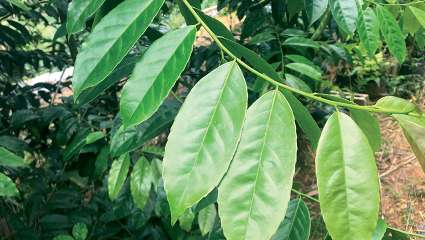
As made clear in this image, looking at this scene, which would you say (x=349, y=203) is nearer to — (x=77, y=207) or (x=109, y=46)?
(x=109, y=46)

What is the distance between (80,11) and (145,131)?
12.0 inches

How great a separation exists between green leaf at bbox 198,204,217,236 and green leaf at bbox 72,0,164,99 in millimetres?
601

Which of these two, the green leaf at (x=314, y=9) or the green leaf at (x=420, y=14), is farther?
the green leaf at (x=420, y=14)

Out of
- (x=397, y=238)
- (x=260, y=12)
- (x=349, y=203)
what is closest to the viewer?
(x=349, y=203)

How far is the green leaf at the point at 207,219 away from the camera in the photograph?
112 cm

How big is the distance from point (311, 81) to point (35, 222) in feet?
3.98

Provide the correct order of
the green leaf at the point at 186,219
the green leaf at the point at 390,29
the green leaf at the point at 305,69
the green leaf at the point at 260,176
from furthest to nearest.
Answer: the green leaf at the point at 305,69
the green leaf at the point at 390,29
the green leaf at the point at 186,219
the green leaf at the point at 260,176

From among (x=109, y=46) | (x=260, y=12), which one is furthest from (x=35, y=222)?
(x=109, y=46)

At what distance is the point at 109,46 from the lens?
596 millimetres

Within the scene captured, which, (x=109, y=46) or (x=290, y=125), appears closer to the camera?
(x=290, y=125)

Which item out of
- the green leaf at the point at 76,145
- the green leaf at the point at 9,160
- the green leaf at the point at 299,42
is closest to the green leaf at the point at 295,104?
the green leaf at the point at 9,160

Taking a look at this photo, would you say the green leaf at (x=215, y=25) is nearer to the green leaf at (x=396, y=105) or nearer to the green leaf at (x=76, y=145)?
the green leaf at (x=396, y=105)

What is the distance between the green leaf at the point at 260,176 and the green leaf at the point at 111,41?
0.19 metres

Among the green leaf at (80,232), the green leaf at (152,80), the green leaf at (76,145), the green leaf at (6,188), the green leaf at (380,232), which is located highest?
the green leaf at (152,80)
